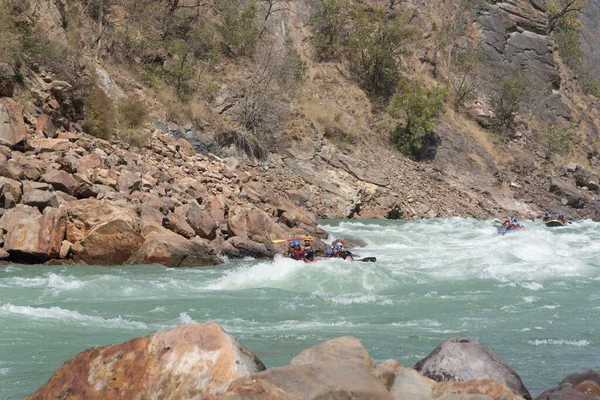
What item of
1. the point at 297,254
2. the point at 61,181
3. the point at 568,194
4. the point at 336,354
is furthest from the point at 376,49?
the point at 336,354

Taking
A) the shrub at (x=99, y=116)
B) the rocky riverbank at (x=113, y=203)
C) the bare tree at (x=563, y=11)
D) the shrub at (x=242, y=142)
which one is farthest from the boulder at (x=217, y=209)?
the bare tree at (x=563, y=11)

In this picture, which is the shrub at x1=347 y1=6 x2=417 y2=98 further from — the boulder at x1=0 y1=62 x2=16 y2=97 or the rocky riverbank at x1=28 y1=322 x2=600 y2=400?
the rocky riverbank at x1=28 y1=322 x2=600 y2=400

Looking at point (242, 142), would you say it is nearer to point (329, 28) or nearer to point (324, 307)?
point (329, 28)

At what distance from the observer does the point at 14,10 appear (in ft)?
57.2

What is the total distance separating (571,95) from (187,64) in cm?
2610

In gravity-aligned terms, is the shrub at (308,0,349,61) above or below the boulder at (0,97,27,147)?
above

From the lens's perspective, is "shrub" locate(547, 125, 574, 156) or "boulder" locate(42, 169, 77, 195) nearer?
"boulder" locate(42, 169, 77, 195)

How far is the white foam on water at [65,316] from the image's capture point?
277 inches

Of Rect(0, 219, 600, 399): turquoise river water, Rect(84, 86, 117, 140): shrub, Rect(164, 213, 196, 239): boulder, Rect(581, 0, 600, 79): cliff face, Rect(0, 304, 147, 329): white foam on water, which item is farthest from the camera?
Rect(581, 0, 600, 79): cliff face

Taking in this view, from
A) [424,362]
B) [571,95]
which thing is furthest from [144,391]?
[571,95]

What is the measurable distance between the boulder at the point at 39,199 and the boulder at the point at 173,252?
1.78 meters

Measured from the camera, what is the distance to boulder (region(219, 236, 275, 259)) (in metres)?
12.8

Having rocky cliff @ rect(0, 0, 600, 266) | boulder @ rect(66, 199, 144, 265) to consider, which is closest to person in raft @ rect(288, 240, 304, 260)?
rocky cliff @ rect(0, 0, 600, 266)

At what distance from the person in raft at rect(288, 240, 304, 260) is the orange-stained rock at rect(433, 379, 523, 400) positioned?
8.36 meters
